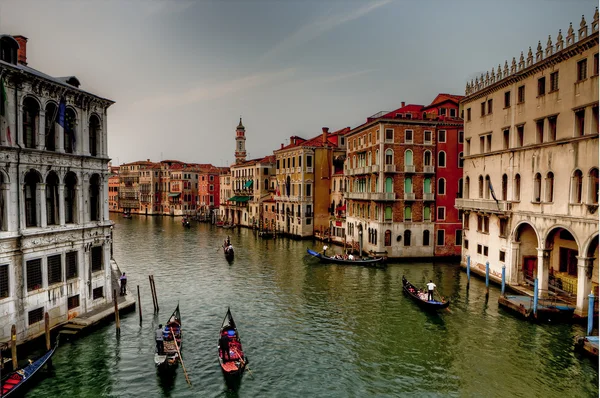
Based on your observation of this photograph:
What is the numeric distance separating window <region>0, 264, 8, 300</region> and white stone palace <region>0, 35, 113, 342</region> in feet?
0.07

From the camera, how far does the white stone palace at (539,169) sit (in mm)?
18891

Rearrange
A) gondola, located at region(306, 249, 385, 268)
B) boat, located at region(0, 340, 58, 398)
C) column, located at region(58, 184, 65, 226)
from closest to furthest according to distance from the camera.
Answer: boat, located at region(0, 340, 58, 398)
column, located at region(58, 184, 65, 226)
gondola, located at region(306, 249, 385, 268)

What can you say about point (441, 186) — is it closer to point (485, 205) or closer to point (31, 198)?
point (485, 205)

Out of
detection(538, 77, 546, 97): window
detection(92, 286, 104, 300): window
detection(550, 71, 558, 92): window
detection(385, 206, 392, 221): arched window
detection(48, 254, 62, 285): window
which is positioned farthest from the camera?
detection(385, 206, 392, 221): arched window

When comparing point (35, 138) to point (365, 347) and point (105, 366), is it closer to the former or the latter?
point (105, 366)

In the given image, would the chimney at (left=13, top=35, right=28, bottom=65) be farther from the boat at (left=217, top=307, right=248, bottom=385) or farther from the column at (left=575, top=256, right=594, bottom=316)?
the column at (left=575, top=256, right=594, bottom=316)

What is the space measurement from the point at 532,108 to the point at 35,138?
2311cm

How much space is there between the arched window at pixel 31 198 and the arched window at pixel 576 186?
22.2 m

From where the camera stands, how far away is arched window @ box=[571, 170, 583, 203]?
19422 mm

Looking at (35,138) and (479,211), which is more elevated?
(35,138)

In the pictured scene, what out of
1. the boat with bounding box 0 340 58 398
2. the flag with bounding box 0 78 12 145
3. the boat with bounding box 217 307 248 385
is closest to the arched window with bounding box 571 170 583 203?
the boat with bounding box 217 307 248 385

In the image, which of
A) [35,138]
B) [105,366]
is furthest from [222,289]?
[35,138]

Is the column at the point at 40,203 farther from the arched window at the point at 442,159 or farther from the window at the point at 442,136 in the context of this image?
the window at the point at 442,136

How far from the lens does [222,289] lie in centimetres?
2666
